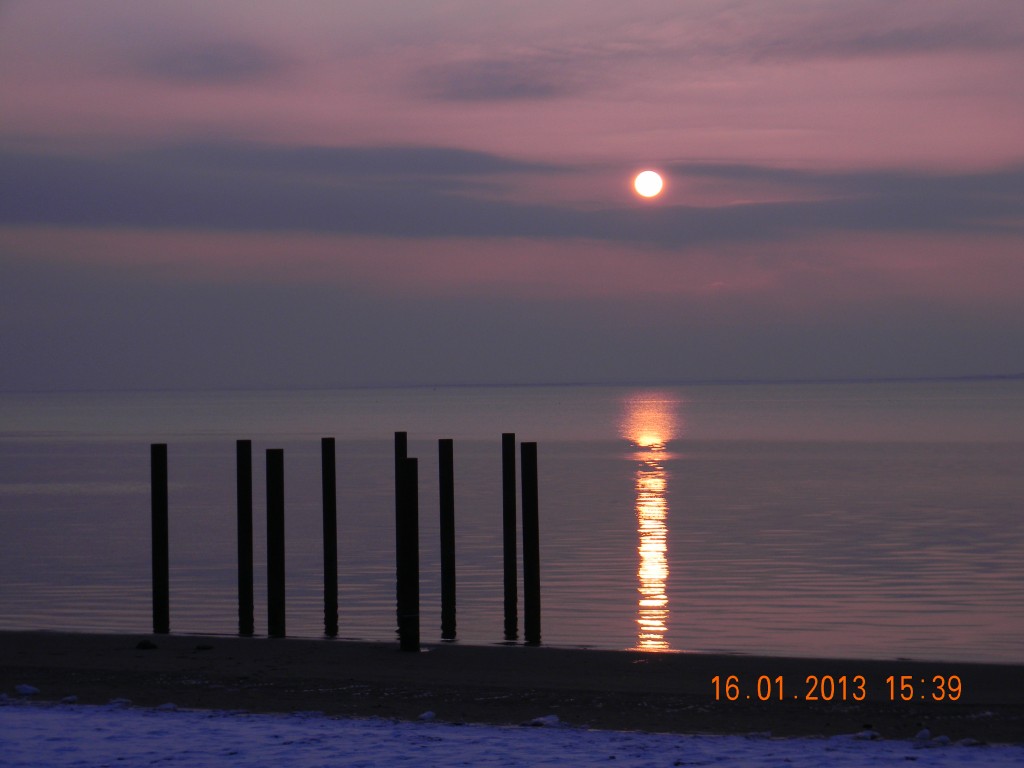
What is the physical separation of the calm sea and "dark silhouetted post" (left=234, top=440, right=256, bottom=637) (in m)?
2.23

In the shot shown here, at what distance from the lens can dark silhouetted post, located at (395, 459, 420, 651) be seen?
14.1 m

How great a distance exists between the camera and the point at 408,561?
47.8 ft

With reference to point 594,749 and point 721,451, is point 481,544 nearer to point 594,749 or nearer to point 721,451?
point 594,749

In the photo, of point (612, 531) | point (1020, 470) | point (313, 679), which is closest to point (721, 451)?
point (1020, 470)

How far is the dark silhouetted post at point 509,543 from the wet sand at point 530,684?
4.20 m

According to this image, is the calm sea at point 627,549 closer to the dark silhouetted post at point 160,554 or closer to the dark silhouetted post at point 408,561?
the dark silhouetted post at point 160,554

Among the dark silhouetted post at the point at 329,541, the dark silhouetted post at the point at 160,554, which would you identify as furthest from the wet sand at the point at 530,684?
the dark silhouetted post at the point at 329,541

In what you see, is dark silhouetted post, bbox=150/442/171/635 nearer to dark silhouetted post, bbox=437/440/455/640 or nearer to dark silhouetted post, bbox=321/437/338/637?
dark silhouetted post, bbox=321/437/338/637

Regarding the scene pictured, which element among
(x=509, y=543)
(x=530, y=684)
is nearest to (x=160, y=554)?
(x=509, y=543)

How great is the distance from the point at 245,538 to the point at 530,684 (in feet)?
20.7

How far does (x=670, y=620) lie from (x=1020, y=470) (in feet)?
116

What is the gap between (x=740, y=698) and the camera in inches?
452

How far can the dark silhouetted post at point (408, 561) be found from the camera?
14.1 m

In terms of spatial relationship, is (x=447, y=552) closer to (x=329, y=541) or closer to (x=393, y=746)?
(x=329, y=541)
